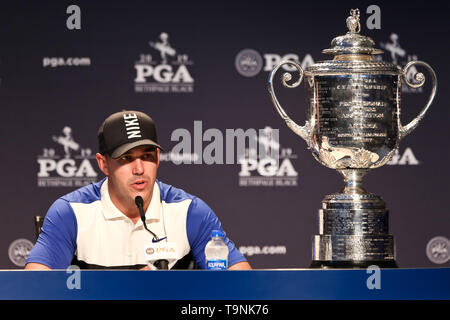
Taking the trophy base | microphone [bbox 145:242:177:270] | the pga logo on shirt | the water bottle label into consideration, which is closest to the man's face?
microphone [bbox 145:242:177:270]

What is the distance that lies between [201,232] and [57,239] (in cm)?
46

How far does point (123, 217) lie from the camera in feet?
9.07

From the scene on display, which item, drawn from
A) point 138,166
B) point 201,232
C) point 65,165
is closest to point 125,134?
point 138,166

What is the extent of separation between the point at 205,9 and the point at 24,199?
144cm

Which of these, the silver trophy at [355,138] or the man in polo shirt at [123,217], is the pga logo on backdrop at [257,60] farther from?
the silver trophy at [355,138]

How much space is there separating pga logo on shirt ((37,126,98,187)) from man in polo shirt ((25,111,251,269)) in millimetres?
1826

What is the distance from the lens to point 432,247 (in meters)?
4.75

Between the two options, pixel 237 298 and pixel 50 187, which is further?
pixel 50 187

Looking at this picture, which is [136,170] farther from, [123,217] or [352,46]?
[352,46]

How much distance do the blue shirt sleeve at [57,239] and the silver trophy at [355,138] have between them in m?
0.84

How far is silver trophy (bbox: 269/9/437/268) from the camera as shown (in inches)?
84.7

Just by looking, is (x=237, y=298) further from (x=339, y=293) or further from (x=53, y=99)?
(x=53, y=99)

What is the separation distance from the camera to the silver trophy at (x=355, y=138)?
7.06ft
